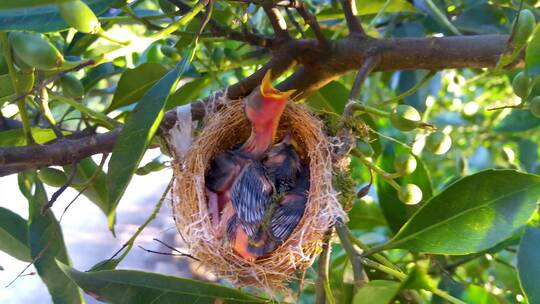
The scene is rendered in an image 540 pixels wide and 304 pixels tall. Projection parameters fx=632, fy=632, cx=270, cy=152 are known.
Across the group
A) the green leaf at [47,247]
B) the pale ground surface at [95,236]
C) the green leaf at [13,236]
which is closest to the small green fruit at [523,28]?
the green leaf at [47,247]

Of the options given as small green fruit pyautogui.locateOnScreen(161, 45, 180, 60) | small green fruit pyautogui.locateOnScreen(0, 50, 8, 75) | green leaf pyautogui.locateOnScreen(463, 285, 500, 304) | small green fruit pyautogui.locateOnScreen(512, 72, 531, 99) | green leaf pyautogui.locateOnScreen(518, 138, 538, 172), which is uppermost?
small green fruit pyautogui.locateOnScreen(0, 50, 8, 75)

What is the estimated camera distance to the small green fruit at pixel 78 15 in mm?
461

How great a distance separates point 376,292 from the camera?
55 cm

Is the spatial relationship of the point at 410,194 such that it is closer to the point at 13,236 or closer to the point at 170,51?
the point at 170,51

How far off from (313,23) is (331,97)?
0.75ft

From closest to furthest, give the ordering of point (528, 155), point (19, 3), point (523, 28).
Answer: point (19, 3)
point (523, 28)
point (528, 155)

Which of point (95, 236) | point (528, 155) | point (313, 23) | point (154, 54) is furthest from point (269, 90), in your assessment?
point (95, 236)

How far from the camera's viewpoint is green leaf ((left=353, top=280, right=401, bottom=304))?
1.72 feet

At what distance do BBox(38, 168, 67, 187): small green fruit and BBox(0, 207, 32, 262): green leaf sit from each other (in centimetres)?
15

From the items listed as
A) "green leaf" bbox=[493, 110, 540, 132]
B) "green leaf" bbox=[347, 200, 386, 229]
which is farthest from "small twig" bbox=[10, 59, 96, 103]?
"green leaf" bbox=[493, 110, 540, 132]

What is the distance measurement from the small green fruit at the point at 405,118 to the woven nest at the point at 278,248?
0.38 ft

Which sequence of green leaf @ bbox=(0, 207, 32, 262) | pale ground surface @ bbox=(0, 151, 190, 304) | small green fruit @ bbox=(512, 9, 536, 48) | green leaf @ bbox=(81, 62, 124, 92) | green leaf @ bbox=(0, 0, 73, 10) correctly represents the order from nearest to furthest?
1. green leaf @ bbox=(0, 0, 73, 10)
2. small green fruit @ bbox=(512, 9, 536, 48)
3. green leaf @ bbox=(0, 207, 32, 262)
4. green leaf @ bbox=(81, 62, 124, 92)
5. pale ground surface @ bbox=(0, 151, 190, 304)

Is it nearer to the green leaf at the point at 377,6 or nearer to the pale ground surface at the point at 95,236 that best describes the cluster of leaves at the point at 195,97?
the green leaf at the point at 377,6

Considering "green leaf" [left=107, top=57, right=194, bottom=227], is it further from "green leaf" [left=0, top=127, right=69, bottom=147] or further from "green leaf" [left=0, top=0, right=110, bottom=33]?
"green leaf" [left=0, top=127, right=69, bottom=147]
